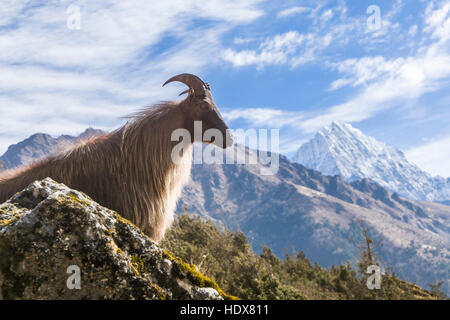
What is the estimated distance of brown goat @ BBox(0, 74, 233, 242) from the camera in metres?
4.91

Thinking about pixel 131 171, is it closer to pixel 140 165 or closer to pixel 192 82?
pixel 140 165

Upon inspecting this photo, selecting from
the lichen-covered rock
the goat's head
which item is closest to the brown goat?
the goat's head

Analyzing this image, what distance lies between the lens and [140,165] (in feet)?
17.7

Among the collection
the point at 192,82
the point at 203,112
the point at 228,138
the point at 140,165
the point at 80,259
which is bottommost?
the point at 80,259

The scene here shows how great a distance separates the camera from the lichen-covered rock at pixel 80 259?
2.26 m

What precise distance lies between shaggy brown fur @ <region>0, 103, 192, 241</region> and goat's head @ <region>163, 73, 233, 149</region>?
0.13m

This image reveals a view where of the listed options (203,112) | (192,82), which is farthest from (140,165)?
(192,82)

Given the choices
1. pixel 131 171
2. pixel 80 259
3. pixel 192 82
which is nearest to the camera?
pixel 80 259

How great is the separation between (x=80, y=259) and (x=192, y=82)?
432 centimetres
